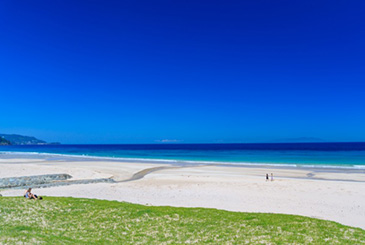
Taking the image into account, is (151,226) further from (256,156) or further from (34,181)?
(256,156)

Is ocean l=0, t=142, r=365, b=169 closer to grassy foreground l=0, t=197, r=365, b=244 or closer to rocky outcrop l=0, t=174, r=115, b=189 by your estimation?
rocky outcrop l=0, t=174, r=115, b=189

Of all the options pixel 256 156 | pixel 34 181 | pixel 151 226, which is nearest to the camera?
pixel 151 226

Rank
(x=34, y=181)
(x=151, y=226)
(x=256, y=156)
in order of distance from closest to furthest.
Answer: (x=151, y=226) < (x=34, y=181) < (x=256, y=156)

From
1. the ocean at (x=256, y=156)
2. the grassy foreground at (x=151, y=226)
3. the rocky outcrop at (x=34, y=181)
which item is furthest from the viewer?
the ocean at (x=256, y=156)

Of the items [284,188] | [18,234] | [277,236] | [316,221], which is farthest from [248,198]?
[18,234]

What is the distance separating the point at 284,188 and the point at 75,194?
60.5 feet

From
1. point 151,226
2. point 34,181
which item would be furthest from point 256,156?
point 151,226

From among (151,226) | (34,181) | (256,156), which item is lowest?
(34,181)

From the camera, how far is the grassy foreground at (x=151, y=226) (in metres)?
9.46

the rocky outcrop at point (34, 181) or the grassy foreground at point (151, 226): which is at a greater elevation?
the grassy foreground at point (151, 226)

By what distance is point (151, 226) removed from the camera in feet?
36.6

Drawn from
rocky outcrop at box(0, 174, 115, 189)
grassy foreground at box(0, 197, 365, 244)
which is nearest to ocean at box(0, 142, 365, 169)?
rocky outcrop at box(0, 174, 115, 189)

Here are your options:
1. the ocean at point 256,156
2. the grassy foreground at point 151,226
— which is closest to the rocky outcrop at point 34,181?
the grassy foreground at point 151,226

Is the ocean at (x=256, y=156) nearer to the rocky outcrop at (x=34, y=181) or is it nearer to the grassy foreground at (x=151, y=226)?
the rocky outcrop at (x=34, y=181)
